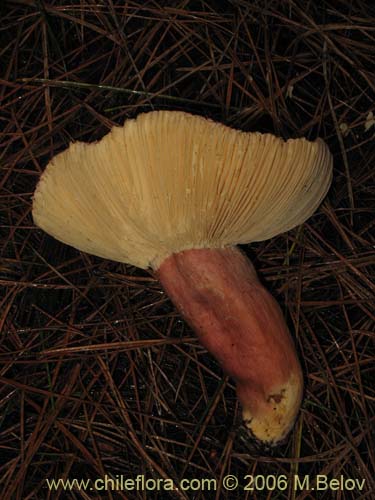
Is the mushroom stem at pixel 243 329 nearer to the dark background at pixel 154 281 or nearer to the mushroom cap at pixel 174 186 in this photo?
the mushroom cap at pixel 174 186

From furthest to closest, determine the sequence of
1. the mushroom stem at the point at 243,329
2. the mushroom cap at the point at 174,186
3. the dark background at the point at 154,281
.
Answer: the dark background at the point at 154,281, the mushroom stem at the point at 243,329, the mushroom cap at the point at 174,186

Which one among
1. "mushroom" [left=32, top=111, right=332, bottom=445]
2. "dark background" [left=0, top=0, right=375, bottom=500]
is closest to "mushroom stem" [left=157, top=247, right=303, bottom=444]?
"mushroom" [left=32, top=111, right=332, bottom=445]

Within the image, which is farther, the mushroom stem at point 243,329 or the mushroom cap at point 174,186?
the mushroom stem at point 243,329

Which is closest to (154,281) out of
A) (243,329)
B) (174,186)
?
(243,329)

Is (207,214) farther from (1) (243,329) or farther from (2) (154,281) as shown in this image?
(2) (154,281)

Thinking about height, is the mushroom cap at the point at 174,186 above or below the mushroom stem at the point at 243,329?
above

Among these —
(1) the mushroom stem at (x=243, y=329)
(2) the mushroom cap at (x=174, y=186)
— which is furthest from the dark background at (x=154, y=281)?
(2) the mushroom cap at (x=174, y=186)

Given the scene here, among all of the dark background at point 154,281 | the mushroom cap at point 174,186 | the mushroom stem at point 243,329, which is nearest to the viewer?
the mushroom cap at point 174,186

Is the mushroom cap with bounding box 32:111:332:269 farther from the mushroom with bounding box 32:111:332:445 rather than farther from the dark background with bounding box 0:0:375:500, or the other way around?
the dark background with bounding box 0:0:375:500

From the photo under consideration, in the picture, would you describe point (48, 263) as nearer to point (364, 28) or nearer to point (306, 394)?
point (306, 394)
